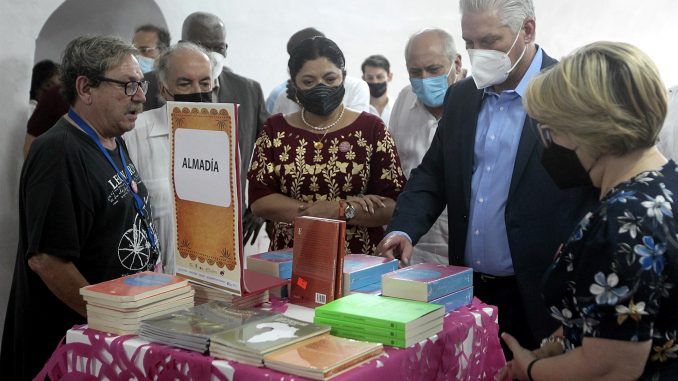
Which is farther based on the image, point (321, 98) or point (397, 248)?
point (321, 98)

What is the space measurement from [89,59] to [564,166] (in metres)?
1.72

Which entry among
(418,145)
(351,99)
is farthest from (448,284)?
(351,99)

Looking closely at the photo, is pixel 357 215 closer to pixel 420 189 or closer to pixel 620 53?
pixel 420 189

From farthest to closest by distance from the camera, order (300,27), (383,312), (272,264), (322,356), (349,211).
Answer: (300,27), (349,211), (272,264), (383,312), (322,356)

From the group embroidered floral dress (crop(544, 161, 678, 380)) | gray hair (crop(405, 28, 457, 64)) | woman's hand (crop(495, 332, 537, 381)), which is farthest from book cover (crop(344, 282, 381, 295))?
gray hair (crop(405, 28, 457, 64))

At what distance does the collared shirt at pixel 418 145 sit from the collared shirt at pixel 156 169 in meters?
1.18

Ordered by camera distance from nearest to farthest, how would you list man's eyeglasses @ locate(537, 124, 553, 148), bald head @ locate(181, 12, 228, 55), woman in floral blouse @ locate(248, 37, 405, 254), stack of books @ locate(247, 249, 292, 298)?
man's eyeglasses @ locate(537, 124, 553, 148), stack of books @ locate(247, 249, 292, 298), woman in floral blouse @ locate(248, 37, 405, 254), bald head @ locate(181, 12, 228, 55)

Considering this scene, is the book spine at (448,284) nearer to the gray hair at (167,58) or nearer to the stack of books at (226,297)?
the stack of books at (226,297)

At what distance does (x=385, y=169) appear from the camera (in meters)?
3.05

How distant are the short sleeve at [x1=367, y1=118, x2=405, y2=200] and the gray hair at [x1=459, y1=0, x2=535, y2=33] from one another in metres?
0.68

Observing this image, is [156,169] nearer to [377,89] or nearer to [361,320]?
[361,320]

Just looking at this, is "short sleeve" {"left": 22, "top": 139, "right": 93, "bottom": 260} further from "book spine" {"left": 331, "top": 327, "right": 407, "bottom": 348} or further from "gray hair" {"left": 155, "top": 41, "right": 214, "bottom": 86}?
"gray hair" {"left": 155, "top": 41, "right": 214, "bottom": 86}

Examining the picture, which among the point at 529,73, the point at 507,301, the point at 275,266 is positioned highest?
the point at 529,73

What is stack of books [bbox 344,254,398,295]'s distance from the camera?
2.05 metres
